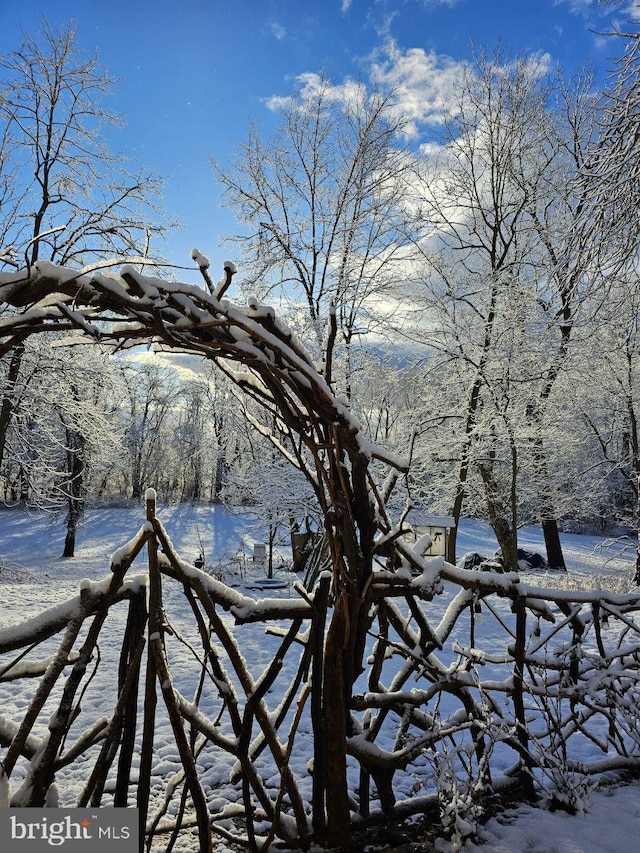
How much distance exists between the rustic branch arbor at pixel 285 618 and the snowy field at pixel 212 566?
0.38 ft

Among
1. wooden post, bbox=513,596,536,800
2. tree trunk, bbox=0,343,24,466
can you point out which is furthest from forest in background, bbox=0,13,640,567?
wooden post, bbox=513,596,536,800

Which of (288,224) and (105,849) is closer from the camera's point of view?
(105,849)

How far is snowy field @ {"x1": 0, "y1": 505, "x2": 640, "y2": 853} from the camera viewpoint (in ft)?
4.62

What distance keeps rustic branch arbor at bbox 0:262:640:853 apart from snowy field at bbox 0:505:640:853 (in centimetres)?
11

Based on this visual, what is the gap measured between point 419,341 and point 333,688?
11.4 m

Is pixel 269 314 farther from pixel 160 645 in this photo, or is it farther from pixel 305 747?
pixel 305 747

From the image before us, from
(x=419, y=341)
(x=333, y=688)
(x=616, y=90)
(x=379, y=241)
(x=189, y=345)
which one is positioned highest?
(x=379, y=241)

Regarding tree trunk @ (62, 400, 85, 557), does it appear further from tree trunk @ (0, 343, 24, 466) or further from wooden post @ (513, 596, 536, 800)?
wooden post @ (513, 596, 536, 800)

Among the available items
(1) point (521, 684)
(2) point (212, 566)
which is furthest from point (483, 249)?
(1) point (521, 684)

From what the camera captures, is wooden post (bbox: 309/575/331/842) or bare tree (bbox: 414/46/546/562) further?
bare tree (bbox: 414/46/546/562)

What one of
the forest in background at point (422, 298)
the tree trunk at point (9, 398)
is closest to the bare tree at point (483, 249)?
the forest in background at point (422, 298)

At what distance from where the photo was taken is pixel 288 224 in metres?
11.8

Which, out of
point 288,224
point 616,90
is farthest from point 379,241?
point 616,90

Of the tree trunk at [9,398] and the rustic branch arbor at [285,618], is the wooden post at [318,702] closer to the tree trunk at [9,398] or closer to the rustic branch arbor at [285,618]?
the rustic branch arbor at [285,618]
